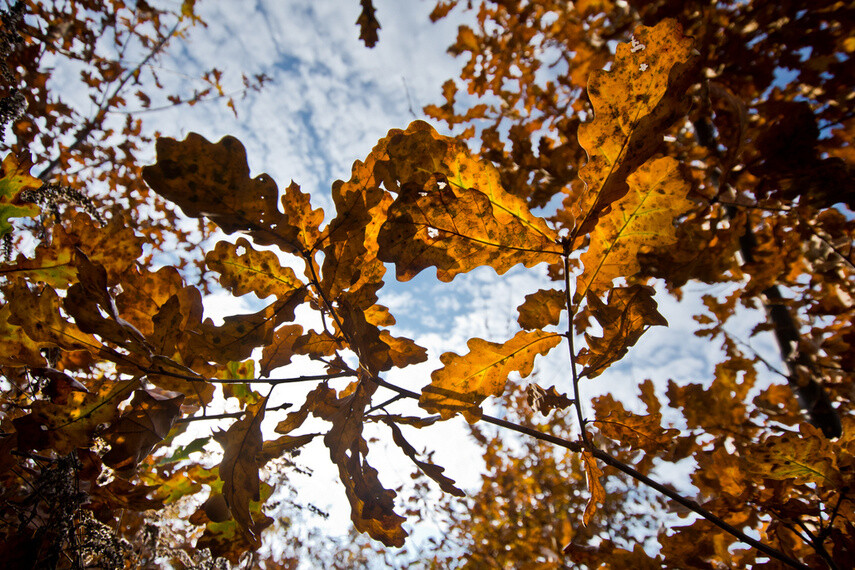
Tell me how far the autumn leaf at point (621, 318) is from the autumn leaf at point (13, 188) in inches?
55.2

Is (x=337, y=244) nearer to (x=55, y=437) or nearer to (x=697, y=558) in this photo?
(x=55, y=437)

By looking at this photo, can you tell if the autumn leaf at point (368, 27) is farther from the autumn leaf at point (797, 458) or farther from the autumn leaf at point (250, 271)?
the autumn leaf at point (797, 458)

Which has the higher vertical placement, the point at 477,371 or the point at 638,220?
the point at 638,220

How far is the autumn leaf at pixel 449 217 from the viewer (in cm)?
70

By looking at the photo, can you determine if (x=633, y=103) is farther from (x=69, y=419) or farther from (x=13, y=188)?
(x=13, y=188)

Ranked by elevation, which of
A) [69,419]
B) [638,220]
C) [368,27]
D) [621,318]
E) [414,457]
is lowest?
[69,419]

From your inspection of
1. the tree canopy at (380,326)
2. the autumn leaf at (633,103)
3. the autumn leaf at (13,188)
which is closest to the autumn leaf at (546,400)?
the tree canopy at (380,326)

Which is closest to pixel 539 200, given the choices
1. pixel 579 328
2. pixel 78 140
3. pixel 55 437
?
pixel 579 328

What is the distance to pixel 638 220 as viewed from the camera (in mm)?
765

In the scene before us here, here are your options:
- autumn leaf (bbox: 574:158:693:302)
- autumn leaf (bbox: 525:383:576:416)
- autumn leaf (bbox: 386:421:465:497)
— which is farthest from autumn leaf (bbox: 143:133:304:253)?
autumn leaf (bbox: 525:383:576:416)

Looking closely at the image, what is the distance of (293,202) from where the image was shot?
2.73 ft

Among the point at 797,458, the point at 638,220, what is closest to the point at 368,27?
the point at 638,220

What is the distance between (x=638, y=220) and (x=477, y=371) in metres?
0.45

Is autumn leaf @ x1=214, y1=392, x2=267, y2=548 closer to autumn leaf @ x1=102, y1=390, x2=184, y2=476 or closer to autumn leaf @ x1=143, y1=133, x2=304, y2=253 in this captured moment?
autumn leaf @ x1=102, y1=390, x2=184, y2=476
